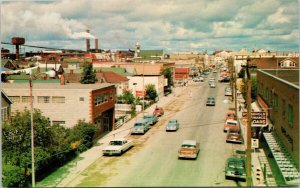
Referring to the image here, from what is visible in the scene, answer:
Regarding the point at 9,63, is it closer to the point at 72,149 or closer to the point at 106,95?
the point at 106,95

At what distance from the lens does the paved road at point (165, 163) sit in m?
24.9

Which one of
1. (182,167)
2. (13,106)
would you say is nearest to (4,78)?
(13,106)

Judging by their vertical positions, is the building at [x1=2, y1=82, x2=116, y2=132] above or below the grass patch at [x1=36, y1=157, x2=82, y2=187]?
above

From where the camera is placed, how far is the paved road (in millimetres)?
24891

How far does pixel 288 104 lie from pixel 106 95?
21.7 metres

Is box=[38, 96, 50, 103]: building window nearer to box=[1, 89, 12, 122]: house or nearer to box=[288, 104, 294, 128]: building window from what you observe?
box=[1, 89, 12, 122]: house

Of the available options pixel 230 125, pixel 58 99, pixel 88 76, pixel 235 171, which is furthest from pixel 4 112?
pixel 88 76

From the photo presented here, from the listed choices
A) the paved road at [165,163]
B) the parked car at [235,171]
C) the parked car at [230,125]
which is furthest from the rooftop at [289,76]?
the parked car at [235,171]

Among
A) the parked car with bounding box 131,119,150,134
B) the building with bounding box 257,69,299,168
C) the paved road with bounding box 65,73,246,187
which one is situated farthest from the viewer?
the parked car with bounding box 131,119,150,134

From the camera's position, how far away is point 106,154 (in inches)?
1289

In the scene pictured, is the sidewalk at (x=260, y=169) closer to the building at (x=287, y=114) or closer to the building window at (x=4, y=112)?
the building at (x=287, y=114)

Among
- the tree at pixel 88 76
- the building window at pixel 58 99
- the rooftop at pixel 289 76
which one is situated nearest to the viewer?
the rooftop at pixel 289 76

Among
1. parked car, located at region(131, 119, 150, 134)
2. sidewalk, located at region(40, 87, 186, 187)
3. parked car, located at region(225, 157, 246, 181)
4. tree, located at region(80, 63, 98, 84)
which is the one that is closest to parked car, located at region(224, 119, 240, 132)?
parked car, located at region(131, 119, 150, 134)

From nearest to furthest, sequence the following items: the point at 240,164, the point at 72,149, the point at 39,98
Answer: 1. the point at 240,164
2. the point at 72,149
3. the point at 39,98
